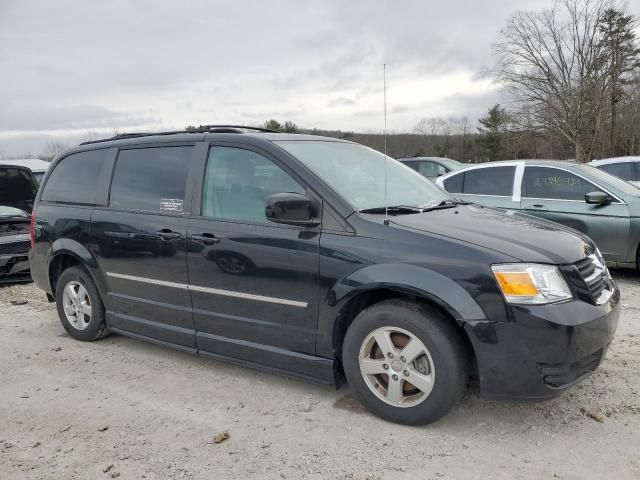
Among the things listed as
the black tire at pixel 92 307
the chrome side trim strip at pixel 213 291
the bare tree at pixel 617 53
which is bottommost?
the black tire at pixel 92 307

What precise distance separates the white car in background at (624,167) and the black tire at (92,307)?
9465mm

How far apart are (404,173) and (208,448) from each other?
8.46ft

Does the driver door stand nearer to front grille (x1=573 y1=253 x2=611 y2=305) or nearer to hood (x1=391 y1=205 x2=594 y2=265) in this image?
hood (x1=391 y1=205 x2=594 y2=265)

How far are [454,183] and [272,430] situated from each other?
558 cm

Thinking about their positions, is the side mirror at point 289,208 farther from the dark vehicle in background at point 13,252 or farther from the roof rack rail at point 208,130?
the dark vehicle in background at point 13,252

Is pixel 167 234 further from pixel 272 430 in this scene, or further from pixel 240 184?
pixel 272 430

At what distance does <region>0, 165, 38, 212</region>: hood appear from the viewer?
850cm

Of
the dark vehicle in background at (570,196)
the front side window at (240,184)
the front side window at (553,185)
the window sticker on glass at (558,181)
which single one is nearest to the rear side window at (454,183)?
the dark vehicle in background at (570,196)

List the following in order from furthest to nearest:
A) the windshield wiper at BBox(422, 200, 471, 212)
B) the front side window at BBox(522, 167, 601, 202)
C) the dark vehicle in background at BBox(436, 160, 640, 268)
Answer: the front side window at BBox(522, 167, 601, 202), the dark vehicle in background at BBox(436, 160, 640, 268), the windshield wiper at BBox(422, 200, 471, 212)

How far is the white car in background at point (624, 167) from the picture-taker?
10.4 meters

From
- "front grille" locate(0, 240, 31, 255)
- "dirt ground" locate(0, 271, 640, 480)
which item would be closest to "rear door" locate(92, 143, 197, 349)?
"dirt ground" locate(0, 271, 640, 480)

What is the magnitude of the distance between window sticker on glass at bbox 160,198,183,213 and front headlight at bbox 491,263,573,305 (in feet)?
7.71

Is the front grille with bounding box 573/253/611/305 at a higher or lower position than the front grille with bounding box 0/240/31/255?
higher

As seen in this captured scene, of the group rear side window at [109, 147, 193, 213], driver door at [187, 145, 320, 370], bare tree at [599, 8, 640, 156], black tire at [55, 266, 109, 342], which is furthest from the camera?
bare tree at [599, 8, 640, 156]
